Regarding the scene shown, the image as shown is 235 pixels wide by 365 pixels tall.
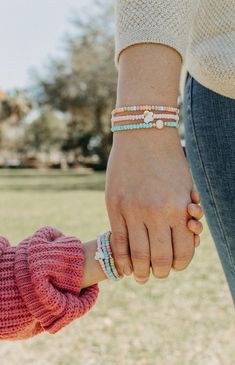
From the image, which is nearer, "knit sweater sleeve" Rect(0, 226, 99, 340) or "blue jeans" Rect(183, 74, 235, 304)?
"knit sweater sleeve" Rect(0, 226, 99, 340)

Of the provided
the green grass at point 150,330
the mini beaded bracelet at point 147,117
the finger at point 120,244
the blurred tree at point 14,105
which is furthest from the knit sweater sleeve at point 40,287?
the blurred tree at point 14,105

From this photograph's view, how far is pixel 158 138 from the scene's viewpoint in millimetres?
1011

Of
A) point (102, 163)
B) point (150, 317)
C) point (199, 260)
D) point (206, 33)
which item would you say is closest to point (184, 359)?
point (150, 317)

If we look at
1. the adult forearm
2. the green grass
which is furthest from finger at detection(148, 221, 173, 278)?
the green grass

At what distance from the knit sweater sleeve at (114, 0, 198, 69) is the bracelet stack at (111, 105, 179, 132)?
13 cm

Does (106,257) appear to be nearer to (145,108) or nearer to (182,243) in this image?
(182,243)

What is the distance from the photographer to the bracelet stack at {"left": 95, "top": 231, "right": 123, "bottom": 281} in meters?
1.11

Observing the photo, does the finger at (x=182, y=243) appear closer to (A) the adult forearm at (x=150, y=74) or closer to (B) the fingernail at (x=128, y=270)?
(B) the fingernail at (x=128, y=270)

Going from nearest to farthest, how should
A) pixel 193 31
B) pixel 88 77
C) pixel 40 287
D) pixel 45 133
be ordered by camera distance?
1. pixel 40 287
2. pixel 193 31
3. pixel 88 77
4. pixel 45 133

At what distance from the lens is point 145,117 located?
1.01m

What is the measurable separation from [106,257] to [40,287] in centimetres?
16

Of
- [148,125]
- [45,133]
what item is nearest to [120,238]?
[148,125]

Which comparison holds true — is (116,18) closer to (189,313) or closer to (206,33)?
(206,33)

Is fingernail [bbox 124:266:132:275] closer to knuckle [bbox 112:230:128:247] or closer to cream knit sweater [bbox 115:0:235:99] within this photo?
knuckle [bbox 112:230:128:247]
